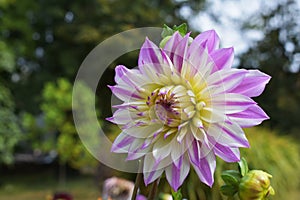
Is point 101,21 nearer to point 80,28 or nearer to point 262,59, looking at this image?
point 80,28

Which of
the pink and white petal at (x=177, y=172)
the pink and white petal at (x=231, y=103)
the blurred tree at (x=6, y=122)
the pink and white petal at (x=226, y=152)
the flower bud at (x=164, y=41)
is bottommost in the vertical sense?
the blurred tree at (x=6, y=122)

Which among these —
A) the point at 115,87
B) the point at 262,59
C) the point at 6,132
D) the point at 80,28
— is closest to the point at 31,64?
the point at 80,28

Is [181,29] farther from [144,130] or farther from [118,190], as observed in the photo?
[118,190]

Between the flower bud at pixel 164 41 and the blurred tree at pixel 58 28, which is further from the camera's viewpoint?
the blurred tree at pixel 58 28

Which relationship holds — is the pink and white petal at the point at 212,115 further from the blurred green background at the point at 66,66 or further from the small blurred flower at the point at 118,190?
the blurred green background at the point at 66,66

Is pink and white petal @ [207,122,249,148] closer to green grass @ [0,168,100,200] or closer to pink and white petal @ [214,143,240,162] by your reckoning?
pink and white petal @ [214,143,240,162]

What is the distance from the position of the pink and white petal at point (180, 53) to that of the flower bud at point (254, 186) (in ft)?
0.27

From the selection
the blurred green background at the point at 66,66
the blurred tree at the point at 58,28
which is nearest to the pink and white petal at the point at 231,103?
the blurred green background at the point at 66,66

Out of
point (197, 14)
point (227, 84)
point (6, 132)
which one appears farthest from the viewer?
point (197, 14)

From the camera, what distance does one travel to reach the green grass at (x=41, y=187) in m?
5.28

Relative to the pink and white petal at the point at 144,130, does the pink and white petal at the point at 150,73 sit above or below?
above

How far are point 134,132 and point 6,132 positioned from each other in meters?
4.65

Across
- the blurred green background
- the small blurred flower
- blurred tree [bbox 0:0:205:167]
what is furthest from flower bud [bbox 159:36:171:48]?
blurred tree [bbox 0:0:205:167]

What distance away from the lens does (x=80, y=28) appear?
256 inches
